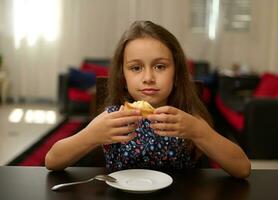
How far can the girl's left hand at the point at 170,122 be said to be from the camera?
980mm

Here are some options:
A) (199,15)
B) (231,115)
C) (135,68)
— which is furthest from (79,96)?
(135,68)

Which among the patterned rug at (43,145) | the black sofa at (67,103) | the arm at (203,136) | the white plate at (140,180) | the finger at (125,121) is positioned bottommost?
the patterned rug at (43,145)

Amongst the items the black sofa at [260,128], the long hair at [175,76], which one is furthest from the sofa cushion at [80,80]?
the long hair at [175,76]

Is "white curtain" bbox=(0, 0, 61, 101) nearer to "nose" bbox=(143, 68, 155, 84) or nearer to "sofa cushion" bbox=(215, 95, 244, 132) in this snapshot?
"sofa cushion" bbox=(215, 95, 244, 132)

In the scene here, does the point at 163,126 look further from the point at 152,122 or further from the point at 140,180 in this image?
the point at 140,180

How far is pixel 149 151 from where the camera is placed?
1.32 meters

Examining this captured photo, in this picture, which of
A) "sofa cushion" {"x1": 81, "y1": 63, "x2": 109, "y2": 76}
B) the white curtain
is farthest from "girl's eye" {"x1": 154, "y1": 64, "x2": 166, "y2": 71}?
the white curtain

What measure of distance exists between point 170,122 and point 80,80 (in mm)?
4393

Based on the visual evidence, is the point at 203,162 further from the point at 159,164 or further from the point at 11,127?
the point at 11,127

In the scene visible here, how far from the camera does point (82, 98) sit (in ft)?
17.0

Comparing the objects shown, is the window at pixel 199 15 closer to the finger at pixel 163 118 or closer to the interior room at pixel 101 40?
the interior room at pixel 101 40

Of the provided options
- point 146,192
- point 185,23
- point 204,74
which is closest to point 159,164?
point 146,192

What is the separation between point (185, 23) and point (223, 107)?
1.76 meters

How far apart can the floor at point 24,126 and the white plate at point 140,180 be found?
1.91 m
